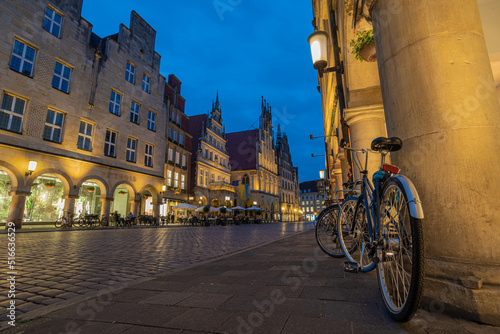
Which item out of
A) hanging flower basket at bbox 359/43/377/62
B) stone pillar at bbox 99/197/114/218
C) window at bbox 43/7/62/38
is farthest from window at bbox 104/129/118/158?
hanging flower basket at bbox 359/43/377/62

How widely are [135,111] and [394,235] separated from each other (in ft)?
82.4

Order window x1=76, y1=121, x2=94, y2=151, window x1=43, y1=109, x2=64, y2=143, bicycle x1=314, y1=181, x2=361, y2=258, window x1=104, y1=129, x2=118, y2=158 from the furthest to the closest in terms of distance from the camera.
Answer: window x1=104, y1=129, x2=118, y2=158 < window x1=76, y1=121, x2=94, y2=151 < window x1=43, y1=109, x2=64, y2=143 < bicycle x1=314, y1=181, x2=361, y2=258

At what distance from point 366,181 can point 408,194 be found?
1014 millimetres

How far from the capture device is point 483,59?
2.05 m

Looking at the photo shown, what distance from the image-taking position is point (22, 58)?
15125mm

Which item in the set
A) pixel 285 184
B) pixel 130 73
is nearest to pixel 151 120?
pixel 130 73

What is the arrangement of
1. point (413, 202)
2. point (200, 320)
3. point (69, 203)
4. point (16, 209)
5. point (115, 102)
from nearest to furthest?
1. point (413, 202)
2. point (200, 320)
3. point (16, 209)
4. point (69, 203)
5. point (115, 102)

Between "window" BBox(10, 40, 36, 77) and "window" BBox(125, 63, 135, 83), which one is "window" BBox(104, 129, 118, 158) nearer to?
"window" BBox(125, 63, 135, 83)

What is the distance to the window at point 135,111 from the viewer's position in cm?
2302

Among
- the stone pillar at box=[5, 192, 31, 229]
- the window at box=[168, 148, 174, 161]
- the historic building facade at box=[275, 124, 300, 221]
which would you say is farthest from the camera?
the historic building facade at box=[275, 124, 300, 221]

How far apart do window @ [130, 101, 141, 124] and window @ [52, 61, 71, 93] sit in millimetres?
5701

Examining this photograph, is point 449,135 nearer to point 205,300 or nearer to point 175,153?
point 205,300

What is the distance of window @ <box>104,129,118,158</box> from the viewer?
2027cm

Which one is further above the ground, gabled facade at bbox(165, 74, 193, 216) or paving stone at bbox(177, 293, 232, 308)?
gabled facade at bbox(165, 74, 193, 216)
